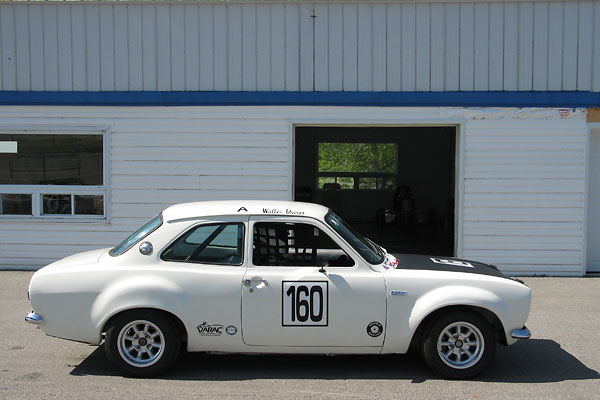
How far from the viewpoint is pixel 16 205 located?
10.9m

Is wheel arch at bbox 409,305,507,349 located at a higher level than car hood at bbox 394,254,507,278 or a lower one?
lower

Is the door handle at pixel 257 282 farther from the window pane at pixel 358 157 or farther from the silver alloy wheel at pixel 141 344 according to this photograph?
the window pane at pixel 358 157

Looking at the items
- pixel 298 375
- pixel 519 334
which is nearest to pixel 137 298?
pixel 298 375

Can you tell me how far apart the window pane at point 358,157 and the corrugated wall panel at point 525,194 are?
10540mm

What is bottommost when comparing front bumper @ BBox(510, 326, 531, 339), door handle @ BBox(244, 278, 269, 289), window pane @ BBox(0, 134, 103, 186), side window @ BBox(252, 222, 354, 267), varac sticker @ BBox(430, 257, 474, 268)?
front bumper @ BBox(510, 326, 531, 339)

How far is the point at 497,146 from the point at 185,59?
17.5ft

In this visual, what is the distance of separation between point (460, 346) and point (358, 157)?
51.7ft

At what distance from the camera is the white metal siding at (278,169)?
10414 mm

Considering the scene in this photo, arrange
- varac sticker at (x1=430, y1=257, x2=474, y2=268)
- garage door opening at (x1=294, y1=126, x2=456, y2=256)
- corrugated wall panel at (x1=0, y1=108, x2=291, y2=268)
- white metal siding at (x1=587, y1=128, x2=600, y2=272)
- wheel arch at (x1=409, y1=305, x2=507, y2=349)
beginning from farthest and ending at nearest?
garage door opening at (x1=294, y1=126, x2=456, y2=256) < white metal siding at (x1=587, y1=128, x2=600, y2=272) < corrugated wall panel at (x1=0, y1=108, x2=291, y2=268) < varac sticker at (x1=430, y1=257, x2=474, y2=268) < wheel arch at (x1=409, y1=305, x2=507, y2=349)

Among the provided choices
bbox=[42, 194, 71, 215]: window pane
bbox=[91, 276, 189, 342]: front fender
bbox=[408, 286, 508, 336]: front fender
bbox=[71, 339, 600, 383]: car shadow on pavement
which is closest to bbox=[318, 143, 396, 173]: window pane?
bbox=[42, 194, 71, 215]: window pane

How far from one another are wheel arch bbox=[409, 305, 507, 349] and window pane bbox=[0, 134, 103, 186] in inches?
278

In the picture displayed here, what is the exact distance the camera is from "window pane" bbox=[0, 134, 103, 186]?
35.4 ft

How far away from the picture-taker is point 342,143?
69.2 feet

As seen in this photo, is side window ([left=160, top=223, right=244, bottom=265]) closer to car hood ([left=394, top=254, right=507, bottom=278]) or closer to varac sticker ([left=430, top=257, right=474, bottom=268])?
car hood ([left=394, top=254, right=507, bottom=278])
